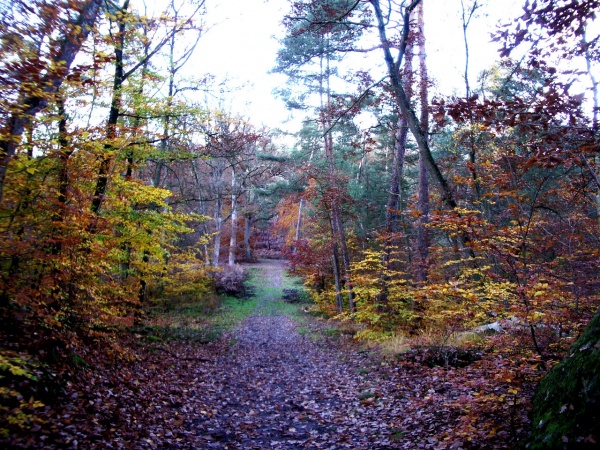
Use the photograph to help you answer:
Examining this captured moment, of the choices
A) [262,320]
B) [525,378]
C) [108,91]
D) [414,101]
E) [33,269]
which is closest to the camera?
[525,378]

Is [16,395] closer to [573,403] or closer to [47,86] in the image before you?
[47,86]

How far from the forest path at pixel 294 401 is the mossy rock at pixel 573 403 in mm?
2461

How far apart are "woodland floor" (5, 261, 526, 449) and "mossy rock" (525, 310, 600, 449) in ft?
2.35

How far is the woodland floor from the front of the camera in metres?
5.03

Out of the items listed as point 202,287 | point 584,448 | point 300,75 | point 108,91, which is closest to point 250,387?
point 584,448

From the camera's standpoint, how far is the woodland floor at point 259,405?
5027mm

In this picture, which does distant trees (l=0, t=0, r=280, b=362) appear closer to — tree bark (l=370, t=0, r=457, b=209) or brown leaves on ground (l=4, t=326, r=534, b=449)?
brown leaves on ground (l=4, t=326, r=534, b=449)

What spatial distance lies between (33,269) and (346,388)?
625cm

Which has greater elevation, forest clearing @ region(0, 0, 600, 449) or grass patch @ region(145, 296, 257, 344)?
forest clearing @ region(0, 0, 600, 449)

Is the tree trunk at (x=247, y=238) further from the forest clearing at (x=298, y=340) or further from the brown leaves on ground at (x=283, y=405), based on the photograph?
the brown leaves on ground at (x=283, y=405)

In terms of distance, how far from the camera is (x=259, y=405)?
755cm

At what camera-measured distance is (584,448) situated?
2635 mm

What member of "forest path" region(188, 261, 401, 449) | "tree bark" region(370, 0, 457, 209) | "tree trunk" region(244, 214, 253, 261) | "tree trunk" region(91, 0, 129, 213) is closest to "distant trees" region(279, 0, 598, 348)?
"tree bark" region(370, 0, 457, 209)

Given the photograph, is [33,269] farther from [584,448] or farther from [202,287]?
[202,287]
